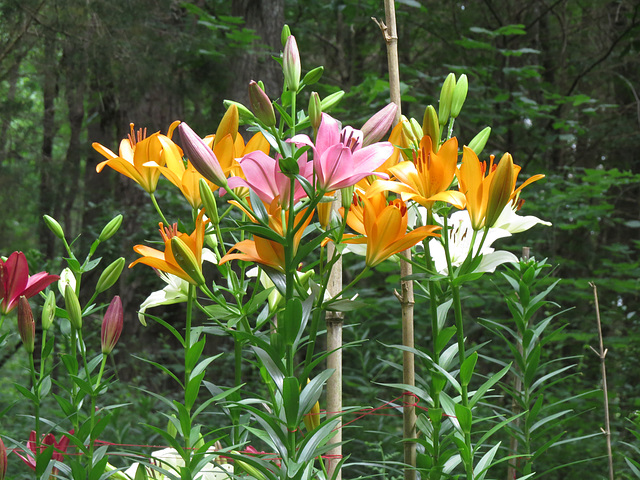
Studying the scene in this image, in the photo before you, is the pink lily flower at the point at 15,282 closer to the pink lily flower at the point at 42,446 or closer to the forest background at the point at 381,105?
the pink lily flower at the point at 42,446

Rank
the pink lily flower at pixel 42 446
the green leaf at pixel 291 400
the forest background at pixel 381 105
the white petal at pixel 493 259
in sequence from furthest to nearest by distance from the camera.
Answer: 1. the forest background at pixel 381 105
2. the pink lily flower at pixel 42 446
3. the white petal at pixel 493 259
4. the green leaf at pixel 291 400

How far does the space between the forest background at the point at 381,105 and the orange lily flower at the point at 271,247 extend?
192cm

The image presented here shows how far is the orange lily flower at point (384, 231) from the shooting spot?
0.46m

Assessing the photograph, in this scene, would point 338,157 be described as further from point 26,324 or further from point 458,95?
point 26,324

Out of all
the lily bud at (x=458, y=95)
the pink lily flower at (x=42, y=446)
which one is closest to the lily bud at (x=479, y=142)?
the lily bud at (x=458, y=95)

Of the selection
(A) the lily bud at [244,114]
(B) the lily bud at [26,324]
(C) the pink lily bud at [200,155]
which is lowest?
(B) the lily bud at [26,324]

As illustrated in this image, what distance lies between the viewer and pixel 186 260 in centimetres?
46

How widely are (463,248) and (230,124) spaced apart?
0.27 meters

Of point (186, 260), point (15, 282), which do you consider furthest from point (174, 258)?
point (15, 282)

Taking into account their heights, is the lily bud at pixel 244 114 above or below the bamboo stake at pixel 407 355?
above

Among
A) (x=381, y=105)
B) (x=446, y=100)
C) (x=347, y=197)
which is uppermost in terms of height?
(x=381, y=105)

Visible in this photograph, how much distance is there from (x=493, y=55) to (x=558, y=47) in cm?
51

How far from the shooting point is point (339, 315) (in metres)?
0.58

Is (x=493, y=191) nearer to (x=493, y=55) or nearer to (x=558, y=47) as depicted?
(x=493, y=55)
